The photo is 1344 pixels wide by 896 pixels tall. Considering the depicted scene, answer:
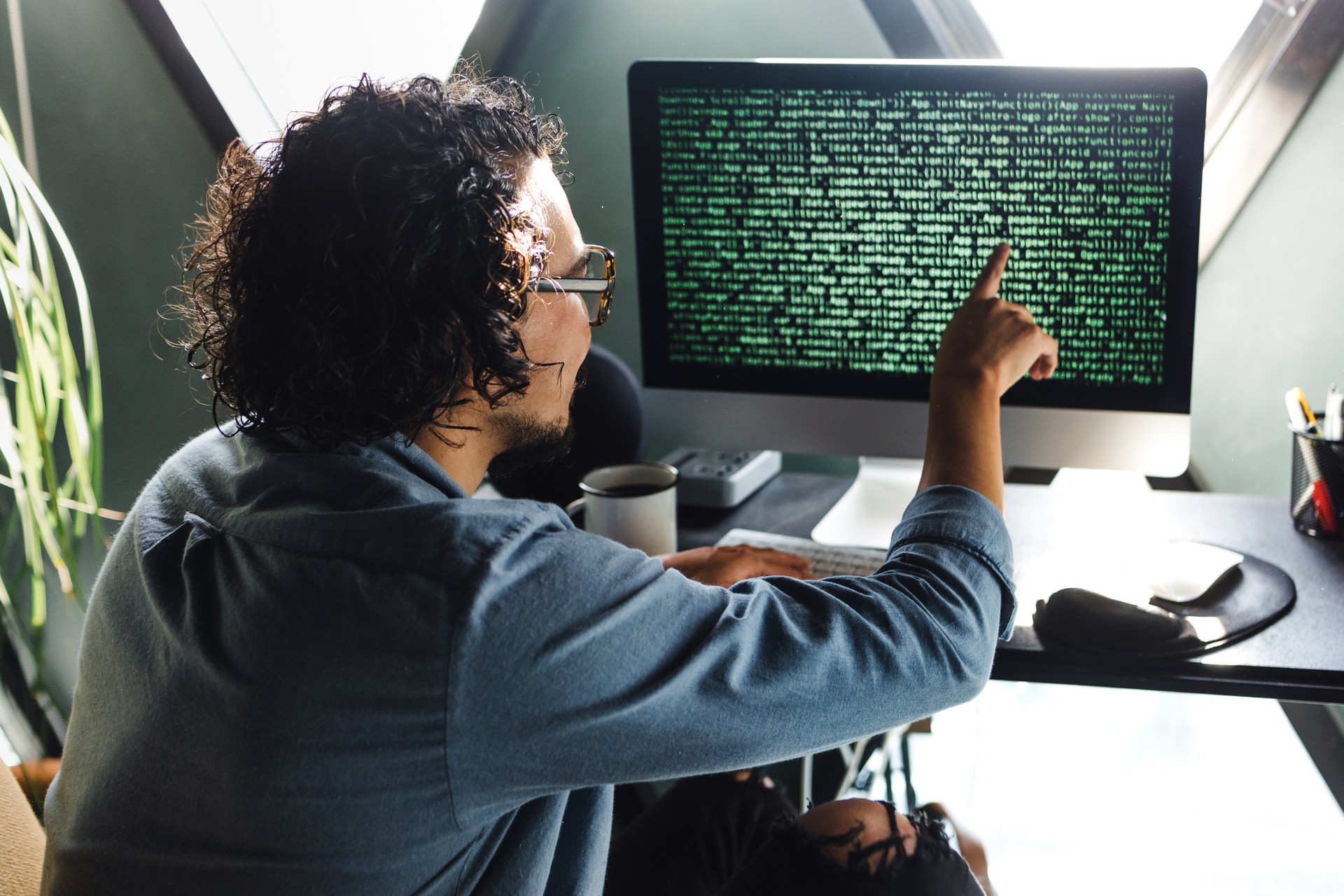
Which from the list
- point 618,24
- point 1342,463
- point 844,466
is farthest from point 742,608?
point 618,24

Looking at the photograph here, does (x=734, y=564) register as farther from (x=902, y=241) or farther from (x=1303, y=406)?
(x=1303, y=406)

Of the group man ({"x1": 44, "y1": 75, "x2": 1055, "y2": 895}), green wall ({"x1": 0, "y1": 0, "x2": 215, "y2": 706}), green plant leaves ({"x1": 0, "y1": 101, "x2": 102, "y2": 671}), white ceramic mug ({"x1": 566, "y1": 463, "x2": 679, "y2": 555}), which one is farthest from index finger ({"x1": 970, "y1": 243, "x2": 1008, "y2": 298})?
green wall ({"x1": 0, "y1": 0, "x2": 215, "y2": 706})

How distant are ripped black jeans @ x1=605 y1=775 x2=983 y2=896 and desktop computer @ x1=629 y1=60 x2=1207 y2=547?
1.27 feet

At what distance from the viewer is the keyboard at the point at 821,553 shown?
3.20ft

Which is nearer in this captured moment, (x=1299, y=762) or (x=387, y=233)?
(x=387, y=233)

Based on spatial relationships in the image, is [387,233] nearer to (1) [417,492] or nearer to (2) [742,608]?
(1) [417,492]

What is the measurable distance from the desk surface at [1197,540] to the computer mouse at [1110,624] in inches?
0.5

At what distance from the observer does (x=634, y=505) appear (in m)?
0.99

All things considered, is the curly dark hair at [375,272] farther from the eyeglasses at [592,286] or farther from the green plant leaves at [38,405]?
the green plant leaves at [38,405]

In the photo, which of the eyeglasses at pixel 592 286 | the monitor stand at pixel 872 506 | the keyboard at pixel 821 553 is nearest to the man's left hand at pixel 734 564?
the keyboard at pixel 821 553

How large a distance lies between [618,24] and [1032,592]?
1.05m

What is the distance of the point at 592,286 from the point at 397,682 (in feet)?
1.24

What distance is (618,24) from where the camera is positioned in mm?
1501

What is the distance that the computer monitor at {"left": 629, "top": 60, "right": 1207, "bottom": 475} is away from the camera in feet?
3.05
